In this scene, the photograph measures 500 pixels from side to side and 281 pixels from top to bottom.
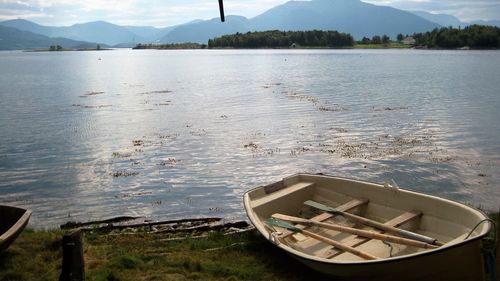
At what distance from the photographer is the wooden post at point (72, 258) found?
8.11m

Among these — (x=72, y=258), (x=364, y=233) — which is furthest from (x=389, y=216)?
(x=72, y=258)

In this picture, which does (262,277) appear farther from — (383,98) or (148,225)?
(383,98)

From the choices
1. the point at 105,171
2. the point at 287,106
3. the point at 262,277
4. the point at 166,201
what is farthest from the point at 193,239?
the point at 287,106

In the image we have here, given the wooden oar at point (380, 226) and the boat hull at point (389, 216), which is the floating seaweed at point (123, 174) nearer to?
the boat hull at point (389, 216)

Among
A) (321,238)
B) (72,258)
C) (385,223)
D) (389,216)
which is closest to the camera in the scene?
(72,258)

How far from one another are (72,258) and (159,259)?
A: 3317mm

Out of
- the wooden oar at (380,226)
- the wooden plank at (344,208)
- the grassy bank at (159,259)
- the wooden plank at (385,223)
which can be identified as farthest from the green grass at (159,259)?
the wooden oar at (380,226)

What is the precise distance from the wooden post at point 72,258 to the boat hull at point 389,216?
4.04 metres

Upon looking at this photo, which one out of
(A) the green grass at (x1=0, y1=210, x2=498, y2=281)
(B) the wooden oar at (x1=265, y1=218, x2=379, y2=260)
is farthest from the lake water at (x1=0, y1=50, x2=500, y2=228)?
(B) the wooden oar at (x1=265, y1=218, x2=379, y2=260)

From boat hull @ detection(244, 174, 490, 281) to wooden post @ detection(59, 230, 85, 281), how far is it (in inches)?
159

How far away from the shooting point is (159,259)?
37.0 ft

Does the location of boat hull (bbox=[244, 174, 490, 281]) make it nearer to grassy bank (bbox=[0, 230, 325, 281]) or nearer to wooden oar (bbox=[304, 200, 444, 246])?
wooden oar (bbox=[304, 200, 444, 246])

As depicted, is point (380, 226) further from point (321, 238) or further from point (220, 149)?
point (220, 149)

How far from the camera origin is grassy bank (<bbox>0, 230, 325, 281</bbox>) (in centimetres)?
1043
